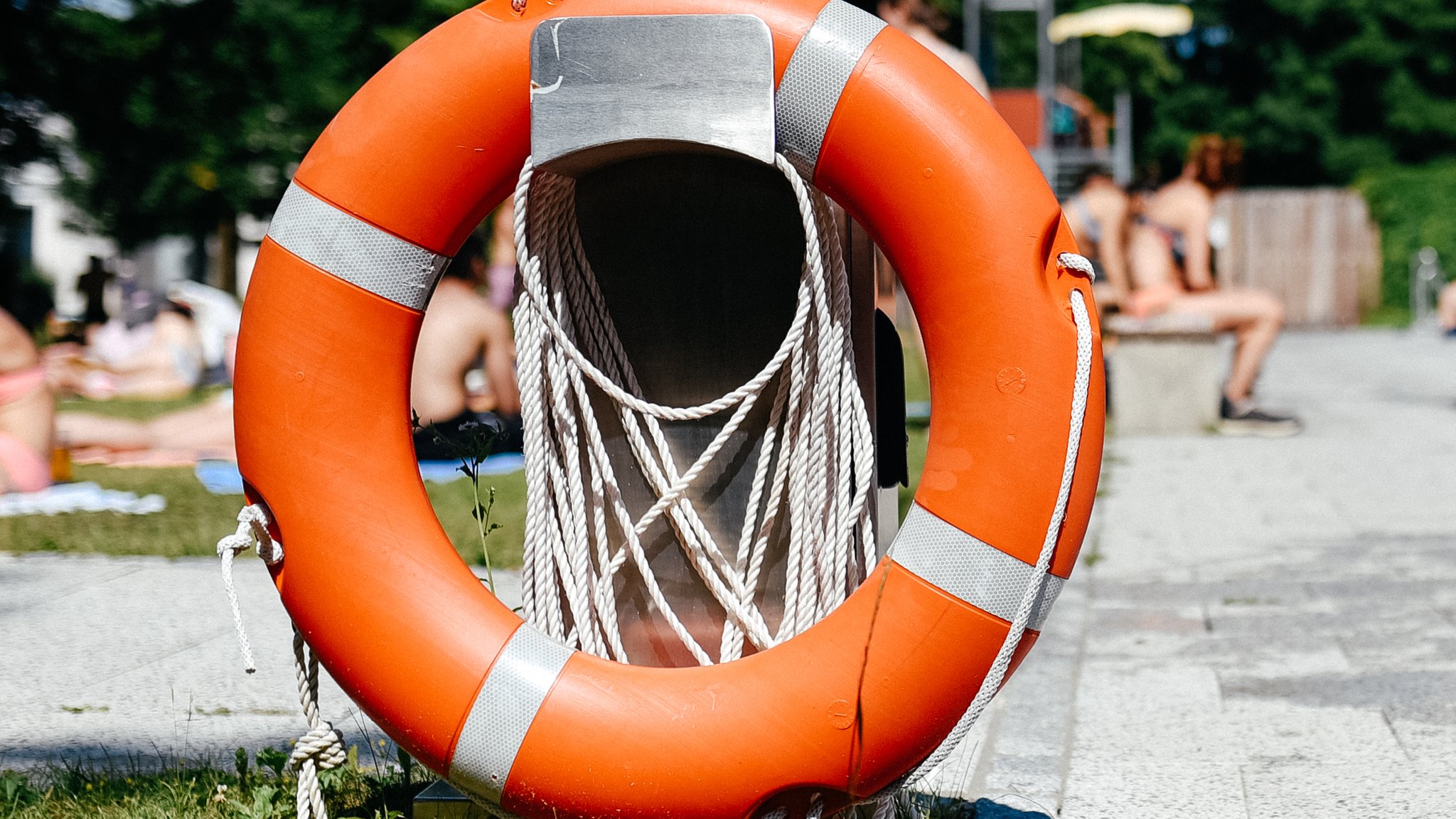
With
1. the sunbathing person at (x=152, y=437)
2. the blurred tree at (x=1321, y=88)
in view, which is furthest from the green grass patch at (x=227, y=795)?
the blurred tree at (x=1321, y=88)

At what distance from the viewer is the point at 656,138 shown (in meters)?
2.09

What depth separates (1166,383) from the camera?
312 inches

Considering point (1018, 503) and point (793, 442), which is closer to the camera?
point (1018, 503)

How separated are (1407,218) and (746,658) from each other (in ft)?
77.7

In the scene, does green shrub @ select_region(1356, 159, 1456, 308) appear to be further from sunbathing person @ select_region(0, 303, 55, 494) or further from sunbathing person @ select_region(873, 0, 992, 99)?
sunbathing person @ select_region(0, 303, 55, 494)

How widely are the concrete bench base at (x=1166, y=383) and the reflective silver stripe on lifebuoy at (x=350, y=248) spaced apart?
6.30m

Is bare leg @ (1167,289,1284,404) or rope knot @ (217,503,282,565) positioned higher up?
rope knot @ (217,503,282,565)

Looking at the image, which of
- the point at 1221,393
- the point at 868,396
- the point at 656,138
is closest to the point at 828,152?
the point at 656,138

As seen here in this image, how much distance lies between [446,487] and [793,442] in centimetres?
386

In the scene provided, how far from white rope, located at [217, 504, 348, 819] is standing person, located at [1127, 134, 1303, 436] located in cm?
660

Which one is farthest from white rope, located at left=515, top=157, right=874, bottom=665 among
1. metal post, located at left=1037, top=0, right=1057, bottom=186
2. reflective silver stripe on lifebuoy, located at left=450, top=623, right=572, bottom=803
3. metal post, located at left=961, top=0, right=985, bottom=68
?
metal post, located at left=961, top=0, right=985, bottom=68

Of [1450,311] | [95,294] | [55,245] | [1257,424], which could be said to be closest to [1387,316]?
[1450,311]

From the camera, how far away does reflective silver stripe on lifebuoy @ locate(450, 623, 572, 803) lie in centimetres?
200

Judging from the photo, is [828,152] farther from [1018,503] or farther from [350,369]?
[350,369]
